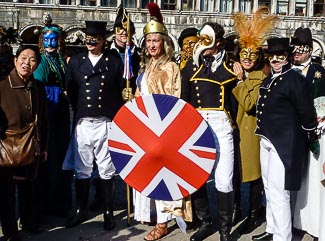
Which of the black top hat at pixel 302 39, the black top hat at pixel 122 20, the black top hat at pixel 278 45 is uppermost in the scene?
the black top hat at pixel 122 20

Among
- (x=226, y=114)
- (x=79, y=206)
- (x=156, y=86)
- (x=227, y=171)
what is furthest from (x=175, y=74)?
(x=79, y=206)

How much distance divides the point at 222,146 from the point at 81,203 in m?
1.62

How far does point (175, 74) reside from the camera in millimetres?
4828

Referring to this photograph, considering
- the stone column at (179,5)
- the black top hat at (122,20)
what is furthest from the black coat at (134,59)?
the stone column at (179,5)

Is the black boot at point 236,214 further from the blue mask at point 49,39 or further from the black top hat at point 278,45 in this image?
the blue mask at point 49,39

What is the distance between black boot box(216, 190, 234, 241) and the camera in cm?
474

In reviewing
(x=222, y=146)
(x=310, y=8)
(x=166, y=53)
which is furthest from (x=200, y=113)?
(x=310, y=8)

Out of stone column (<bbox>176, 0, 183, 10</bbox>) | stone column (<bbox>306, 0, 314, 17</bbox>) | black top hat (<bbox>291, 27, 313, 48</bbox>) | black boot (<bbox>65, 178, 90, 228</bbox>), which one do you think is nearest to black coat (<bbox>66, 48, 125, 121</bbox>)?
black boot (<bbox>65, 178, 90, 228</bbox>)

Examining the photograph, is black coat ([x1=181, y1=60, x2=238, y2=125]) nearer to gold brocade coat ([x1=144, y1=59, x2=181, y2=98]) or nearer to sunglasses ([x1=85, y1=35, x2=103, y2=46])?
gold brocade coat ([x1=144, y1=59, x2=181, y2=98])

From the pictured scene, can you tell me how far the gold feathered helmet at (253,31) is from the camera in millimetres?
4996

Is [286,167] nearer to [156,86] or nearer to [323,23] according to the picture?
[156,86]

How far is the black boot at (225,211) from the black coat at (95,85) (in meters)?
1.31

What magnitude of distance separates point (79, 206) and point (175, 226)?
1000 millimetres

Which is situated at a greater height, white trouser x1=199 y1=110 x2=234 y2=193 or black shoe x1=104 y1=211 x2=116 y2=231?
white trouser x1=199 y1=110 x2=234 y2=193
